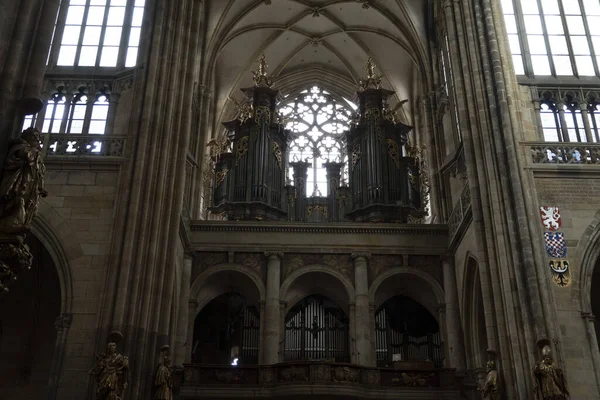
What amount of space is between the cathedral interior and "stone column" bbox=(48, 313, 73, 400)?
43 mm

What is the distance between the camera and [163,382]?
1396cm

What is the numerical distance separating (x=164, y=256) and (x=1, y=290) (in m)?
8.97

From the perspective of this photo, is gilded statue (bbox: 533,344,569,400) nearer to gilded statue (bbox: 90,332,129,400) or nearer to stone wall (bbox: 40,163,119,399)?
gilded statue (bbox: 90,332,129,400)

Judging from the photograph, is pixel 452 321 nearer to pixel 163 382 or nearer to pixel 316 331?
pixel 316 331

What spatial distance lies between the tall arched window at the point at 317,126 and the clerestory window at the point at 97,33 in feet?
33.4

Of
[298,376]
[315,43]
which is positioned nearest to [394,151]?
[315,43]

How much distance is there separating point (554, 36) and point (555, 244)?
6749mm

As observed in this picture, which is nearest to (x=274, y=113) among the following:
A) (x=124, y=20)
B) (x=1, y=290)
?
(x=124, y=20)

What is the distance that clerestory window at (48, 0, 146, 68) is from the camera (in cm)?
1838

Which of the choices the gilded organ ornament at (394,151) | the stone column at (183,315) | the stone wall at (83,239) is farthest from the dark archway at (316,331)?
the stone wall at (83,239)

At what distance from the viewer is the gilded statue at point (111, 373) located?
1233 cm

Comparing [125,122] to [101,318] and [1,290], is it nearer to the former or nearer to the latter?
[101,318]

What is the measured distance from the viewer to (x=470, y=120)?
667 inches

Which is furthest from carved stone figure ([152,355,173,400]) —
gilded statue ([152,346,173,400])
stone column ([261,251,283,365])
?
stone column ([261,251,283,365])
